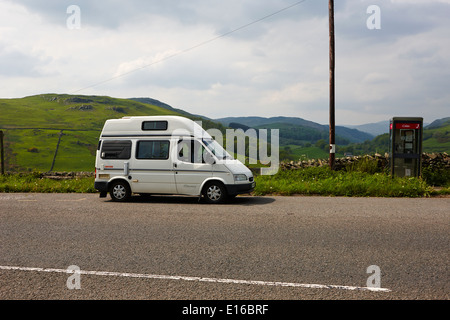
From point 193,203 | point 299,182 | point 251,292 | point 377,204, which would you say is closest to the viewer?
point 251,292

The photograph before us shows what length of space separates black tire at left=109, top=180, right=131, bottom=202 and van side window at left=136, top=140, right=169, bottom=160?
0.96 meters

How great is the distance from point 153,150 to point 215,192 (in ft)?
7.69

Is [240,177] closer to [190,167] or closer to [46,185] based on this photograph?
[190,167]

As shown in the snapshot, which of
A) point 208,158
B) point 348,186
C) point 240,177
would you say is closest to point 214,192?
point 240,177

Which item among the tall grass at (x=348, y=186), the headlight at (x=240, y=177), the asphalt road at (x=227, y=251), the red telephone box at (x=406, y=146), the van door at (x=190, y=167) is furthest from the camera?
the red telephone box at (x=406, y=146)

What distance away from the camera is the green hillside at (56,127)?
45116 millimetres

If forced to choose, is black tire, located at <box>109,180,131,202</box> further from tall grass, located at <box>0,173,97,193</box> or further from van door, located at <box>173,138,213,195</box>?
tall grass, located at <box>0,173,97,193</box>

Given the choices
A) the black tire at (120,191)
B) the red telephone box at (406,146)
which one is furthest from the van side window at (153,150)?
the red telephone box at (406,146)

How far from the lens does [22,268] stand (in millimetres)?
4898

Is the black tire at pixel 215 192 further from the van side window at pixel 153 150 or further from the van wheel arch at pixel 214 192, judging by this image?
the van side window at pixel 153 150

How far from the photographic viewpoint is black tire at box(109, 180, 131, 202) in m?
11.1
